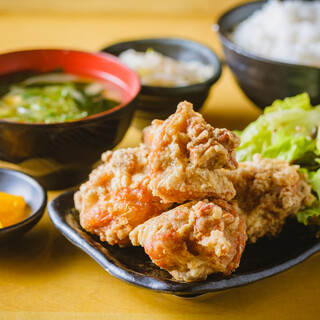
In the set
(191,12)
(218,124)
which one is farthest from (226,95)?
(191,12)

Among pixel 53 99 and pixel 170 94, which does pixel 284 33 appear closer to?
pixel 170 94


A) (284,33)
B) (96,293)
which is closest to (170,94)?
(284,33)

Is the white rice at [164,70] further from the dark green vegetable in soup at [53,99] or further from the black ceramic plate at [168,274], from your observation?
the black ceramic plate at [168,274]

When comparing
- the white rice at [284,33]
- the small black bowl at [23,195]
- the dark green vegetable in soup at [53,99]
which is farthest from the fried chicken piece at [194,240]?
the white rice at [284,33]

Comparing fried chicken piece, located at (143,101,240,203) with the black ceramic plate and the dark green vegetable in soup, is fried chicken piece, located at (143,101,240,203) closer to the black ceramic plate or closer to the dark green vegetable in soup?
the black ceramic plate

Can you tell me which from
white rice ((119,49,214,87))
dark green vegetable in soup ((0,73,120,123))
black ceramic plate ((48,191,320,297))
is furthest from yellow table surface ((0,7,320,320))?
white rice ((119,49,214,87))

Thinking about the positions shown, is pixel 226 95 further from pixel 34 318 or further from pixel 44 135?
pixel 34 318
